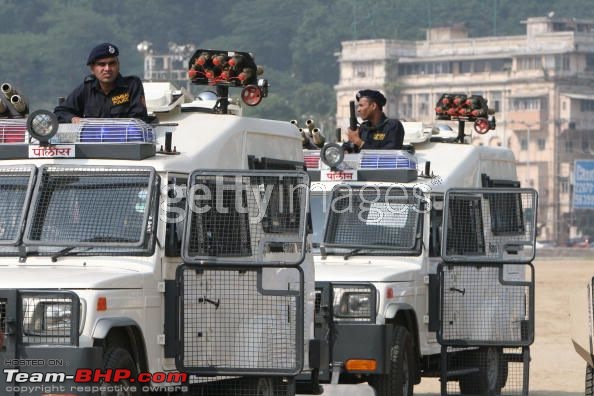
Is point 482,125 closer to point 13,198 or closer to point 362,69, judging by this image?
point 13,198

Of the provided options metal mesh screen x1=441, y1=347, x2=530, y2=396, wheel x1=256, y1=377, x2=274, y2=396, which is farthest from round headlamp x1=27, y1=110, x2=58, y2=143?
metal mesh screen x1=441, y1=347, x2=530, y2=396

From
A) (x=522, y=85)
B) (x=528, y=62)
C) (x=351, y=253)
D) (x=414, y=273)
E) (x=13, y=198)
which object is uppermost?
(x=528, y=62)

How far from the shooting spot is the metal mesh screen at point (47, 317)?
10.8m

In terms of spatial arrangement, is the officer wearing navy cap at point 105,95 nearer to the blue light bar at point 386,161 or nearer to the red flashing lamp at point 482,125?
the blue light bar at point 386,161

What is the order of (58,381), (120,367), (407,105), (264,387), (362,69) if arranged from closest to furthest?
1. (58,381)
2. (120,367)
3. (264,387)
4. (407,105)
5. (362,69)

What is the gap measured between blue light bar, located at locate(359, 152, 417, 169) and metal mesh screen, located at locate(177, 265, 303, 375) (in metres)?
4.23

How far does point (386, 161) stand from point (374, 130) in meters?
0.85

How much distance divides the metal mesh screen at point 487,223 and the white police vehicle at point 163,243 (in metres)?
3.22

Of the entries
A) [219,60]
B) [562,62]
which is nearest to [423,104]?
[562,62]

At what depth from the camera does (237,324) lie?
476 inches

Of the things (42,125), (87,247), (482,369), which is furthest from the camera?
(482,369)

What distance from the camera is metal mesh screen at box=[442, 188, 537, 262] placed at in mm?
15594

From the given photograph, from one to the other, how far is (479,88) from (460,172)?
153 meters

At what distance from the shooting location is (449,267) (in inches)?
626
